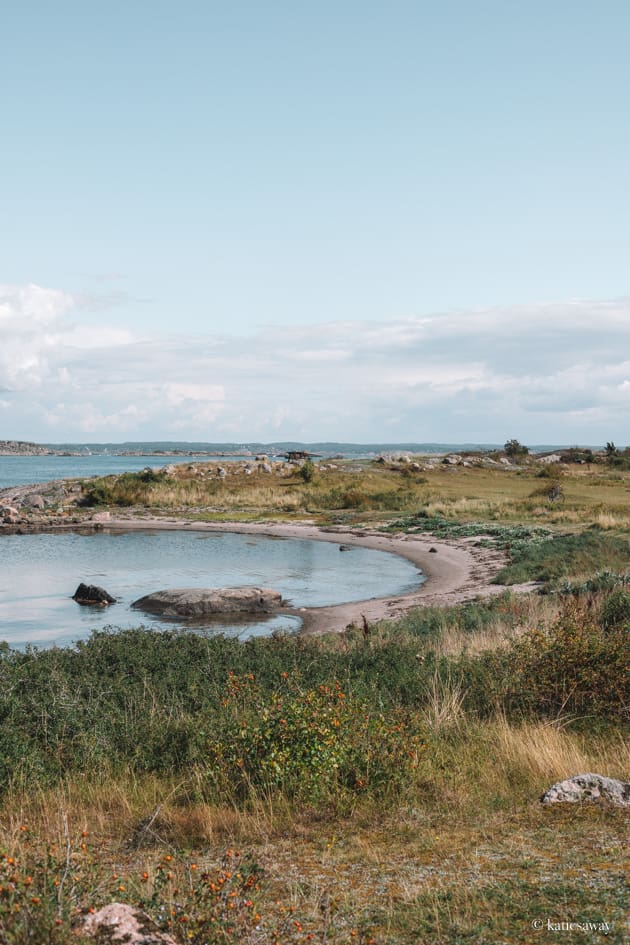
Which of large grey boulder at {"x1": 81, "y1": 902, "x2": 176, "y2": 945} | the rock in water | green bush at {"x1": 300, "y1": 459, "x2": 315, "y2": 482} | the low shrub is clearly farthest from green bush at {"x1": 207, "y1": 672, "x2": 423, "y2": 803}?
green bush at {"x1": 300, "y1": 459, "x2": 315, "y2": 482}

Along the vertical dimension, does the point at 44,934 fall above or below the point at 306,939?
above

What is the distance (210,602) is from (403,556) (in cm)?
1533

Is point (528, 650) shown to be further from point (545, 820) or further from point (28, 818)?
point (28, 818)

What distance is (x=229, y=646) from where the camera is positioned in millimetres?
13352

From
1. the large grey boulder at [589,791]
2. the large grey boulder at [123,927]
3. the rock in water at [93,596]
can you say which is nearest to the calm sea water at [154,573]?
the rock in water at [93,596]

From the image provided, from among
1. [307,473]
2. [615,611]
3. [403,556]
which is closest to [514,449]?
[307,473]

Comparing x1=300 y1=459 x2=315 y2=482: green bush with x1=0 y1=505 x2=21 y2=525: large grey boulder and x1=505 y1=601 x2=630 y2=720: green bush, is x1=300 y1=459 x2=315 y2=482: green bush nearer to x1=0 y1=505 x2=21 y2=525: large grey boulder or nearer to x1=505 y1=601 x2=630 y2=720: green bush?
x1=0 y1=505 x2=21 y2=525: large grey boulder

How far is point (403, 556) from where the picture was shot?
38.4 m

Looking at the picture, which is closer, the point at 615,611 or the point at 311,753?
the point at 311,753

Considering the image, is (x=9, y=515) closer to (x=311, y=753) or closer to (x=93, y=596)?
(x=93, y=596)

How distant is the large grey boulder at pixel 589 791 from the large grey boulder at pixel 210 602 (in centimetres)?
1930

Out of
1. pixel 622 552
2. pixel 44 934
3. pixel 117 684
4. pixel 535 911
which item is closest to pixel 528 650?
pixel 117 684

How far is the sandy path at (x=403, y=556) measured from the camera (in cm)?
2409

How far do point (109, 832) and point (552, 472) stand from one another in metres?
73.2
